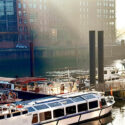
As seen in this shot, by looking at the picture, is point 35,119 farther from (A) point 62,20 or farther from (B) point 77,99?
(A) point 62,20

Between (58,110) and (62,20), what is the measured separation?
123803 millimetres

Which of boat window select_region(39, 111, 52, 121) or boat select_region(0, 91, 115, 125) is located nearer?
boat select_region(0, 91, 115, 125)


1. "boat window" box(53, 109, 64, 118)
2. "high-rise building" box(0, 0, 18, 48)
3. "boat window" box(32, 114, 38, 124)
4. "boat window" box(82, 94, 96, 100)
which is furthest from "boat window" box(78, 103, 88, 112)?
"high-rise building" box(0, 0, 18, 48)

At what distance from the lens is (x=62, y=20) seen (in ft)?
497

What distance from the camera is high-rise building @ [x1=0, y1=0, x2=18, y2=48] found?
12975 cm

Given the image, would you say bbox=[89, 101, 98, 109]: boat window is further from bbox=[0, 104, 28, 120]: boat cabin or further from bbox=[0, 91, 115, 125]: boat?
bbox=[0, 104, 28, 120]: boat cabin

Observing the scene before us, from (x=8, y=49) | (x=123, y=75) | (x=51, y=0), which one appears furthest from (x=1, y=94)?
(x=51, y=0)

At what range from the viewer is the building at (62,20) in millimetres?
134750

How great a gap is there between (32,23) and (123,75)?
89531 mm

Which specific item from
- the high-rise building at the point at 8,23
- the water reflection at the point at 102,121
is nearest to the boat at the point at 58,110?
the water reflection at the point at 102,121

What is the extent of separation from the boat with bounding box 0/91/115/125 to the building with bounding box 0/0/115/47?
82.6 m

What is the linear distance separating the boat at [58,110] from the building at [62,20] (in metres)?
82.6

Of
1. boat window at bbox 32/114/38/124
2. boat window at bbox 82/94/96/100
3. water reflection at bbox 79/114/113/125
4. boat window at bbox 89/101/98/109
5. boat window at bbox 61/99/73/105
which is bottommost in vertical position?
water reflection at bbox 79/114/113/125

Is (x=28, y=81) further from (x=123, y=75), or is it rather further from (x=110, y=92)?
(x=123, y=75)
